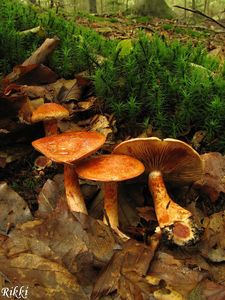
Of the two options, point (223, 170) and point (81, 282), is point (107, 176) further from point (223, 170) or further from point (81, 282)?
point (223, 170)

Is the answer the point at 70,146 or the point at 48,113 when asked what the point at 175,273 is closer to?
the point at 70,146

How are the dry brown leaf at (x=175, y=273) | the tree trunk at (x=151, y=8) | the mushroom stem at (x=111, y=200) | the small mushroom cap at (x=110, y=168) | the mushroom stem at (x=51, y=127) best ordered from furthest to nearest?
the tree trunk at (x=151, y=8) < the mushroom stem at (x=51, y=127) < the mushroom stem at (x=111, y=200) < the small mushroom cap at (x=110, y=168) < the dry brown leaf at (x=175, y=273)

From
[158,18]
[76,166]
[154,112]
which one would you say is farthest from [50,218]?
[158,18]

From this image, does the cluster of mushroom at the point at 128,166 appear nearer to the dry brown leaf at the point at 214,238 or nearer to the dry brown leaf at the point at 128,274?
the dry brown leaf at the point at 214,238

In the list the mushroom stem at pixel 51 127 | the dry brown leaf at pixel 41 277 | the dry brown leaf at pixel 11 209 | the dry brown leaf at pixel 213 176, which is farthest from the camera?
the mushroom stem at pixel 51 127

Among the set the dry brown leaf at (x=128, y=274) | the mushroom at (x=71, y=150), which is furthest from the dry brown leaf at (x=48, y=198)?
the dry brown leaf at (x=128, y=274)

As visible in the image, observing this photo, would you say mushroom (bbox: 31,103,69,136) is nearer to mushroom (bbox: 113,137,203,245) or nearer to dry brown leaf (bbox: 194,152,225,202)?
mushroom (bbox: 113,137,203,245)
